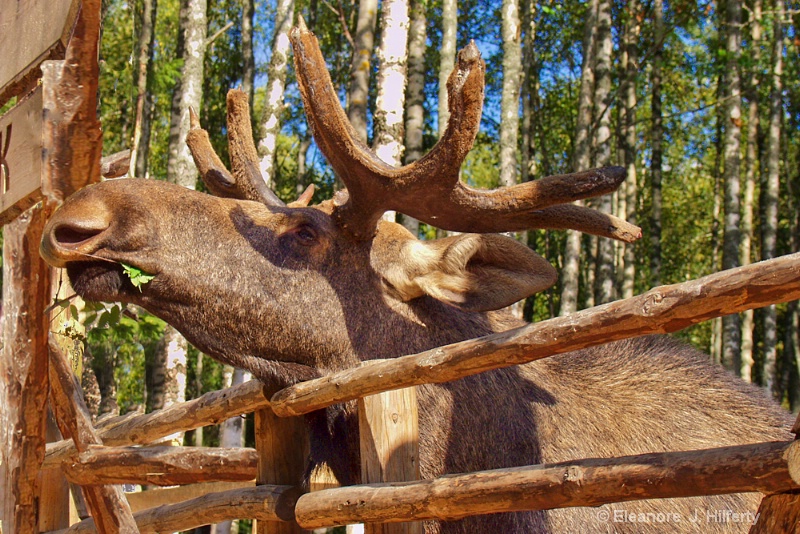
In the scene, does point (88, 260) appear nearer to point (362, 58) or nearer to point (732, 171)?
point (362, 58)

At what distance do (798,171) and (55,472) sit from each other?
25.1 m

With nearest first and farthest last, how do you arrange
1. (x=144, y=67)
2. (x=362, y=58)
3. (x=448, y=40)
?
(x=362, y=58)
(x=448, y=40)
(x=144, y=67)

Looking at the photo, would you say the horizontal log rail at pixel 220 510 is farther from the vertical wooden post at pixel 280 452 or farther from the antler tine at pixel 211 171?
the antler tine at pixel 211 171

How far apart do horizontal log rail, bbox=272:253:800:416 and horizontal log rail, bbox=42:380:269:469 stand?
26.1 inches

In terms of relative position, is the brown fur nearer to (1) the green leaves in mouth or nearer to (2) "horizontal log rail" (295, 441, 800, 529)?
(1) the green leaves in mouth

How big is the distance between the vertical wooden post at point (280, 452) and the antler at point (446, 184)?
0.96 metres

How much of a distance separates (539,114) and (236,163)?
76.6ft

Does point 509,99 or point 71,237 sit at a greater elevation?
point 509,99

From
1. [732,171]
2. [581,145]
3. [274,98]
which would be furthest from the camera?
[581,145]

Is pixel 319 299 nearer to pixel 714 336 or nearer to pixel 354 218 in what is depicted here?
pixel 354 218

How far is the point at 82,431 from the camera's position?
4570 mm

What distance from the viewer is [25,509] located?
14.4 ft

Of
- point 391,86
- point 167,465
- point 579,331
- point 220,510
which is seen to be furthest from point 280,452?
point 391,86

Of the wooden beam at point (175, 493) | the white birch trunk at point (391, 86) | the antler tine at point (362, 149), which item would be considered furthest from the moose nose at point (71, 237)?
the white birch trunk at point (391, 86)
